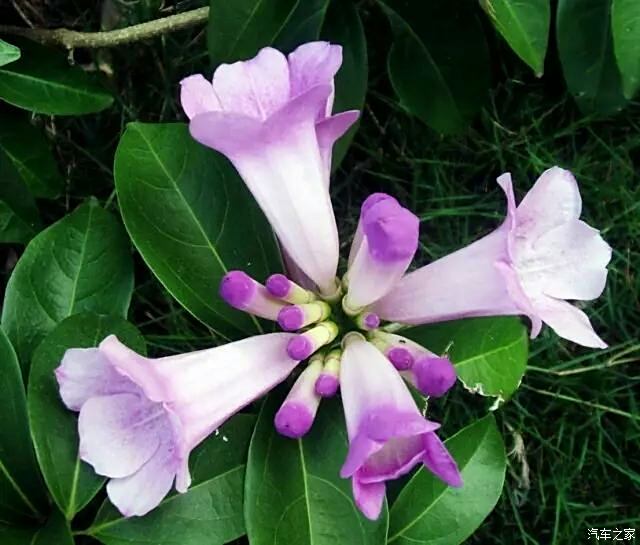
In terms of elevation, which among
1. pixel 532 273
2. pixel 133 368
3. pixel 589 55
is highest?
pixel 133 368

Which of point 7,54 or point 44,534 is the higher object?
point 7,54

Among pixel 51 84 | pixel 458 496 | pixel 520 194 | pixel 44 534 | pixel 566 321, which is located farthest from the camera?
pixel 520 194

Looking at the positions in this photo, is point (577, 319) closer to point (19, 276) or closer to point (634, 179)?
point (19, 276)

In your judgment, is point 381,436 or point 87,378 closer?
point 381,436

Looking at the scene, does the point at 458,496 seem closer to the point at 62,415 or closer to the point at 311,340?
the point at 311,340

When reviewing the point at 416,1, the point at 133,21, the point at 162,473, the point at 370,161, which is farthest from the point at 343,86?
the point at 162,473

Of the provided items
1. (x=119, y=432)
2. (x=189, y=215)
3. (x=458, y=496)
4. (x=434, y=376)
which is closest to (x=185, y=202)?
(x=189, y=215)
